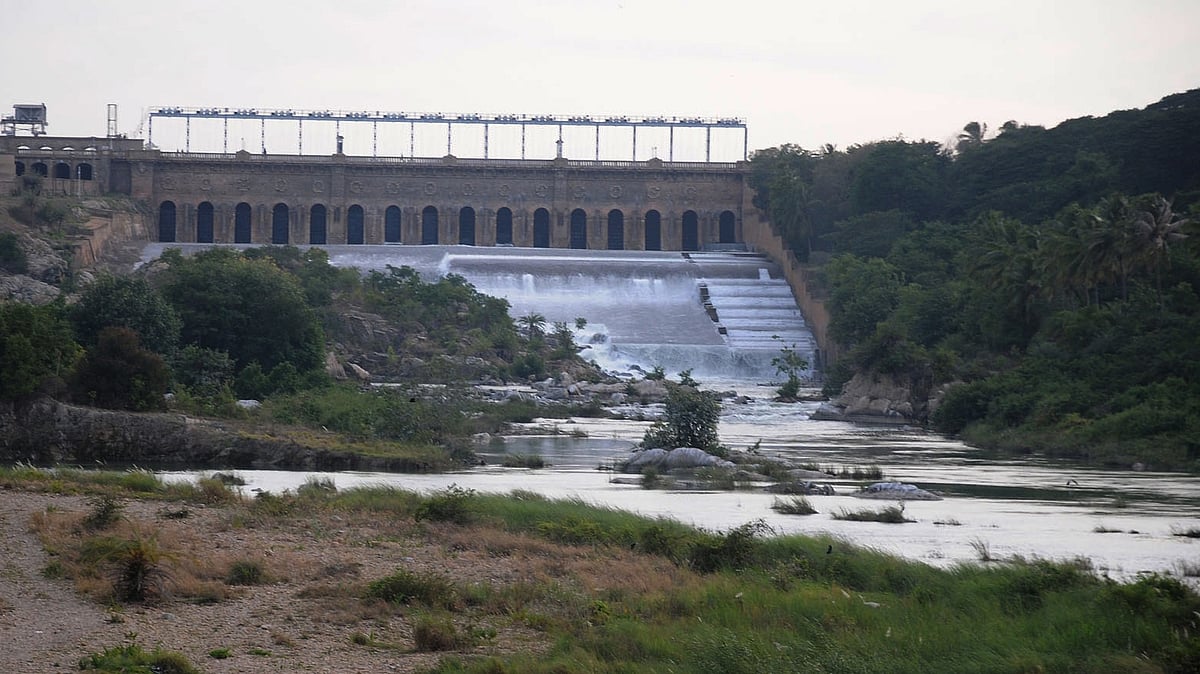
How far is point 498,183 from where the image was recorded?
307 feet

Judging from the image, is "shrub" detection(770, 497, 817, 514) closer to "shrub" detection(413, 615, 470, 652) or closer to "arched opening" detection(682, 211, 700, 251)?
"shrub" detection(413, 615, 470, 652)

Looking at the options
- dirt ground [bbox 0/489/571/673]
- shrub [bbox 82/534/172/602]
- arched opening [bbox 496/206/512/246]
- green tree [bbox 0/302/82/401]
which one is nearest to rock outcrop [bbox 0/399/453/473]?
green tree [bbox 0/302/82/401]

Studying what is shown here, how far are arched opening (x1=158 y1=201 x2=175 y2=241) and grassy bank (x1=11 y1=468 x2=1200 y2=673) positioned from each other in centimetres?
7836

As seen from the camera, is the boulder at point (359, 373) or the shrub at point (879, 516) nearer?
the shrub at point (879, 516)

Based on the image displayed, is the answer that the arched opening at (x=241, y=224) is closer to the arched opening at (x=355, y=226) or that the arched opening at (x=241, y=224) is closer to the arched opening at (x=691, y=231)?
the arched opening at (x=355, y=226)

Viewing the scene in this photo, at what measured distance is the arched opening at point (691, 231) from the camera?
94.1 meters

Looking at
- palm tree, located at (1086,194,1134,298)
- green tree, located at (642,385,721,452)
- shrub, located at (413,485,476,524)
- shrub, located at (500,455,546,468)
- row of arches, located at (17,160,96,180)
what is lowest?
shrub, located at (500,455,546,468)

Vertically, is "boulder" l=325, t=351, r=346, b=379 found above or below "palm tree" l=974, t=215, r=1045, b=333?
below

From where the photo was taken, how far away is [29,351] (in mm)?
28516

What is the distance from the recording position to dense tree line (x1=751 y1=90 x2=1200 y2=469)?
38281mm

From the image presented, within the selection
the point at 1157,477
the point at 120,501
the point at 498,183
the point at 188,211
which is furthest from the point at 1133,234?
the point at 188,211

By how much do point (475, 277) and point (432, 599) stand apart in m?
64.0

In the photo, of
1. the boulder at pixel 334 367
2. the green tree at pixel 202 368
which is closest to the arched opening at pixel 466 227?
the boulder at pixel 334 367

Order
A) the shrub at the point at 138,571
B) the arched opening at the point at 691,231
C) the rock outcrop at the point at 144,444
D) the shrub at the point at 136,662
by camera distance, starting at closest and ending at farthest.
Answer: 1. the shrub at the point at 136,662
2. the shrub at the point at 138,571
3. the rock outcrop at the point at 144,444
4. the arched opening at the point at 691,231
